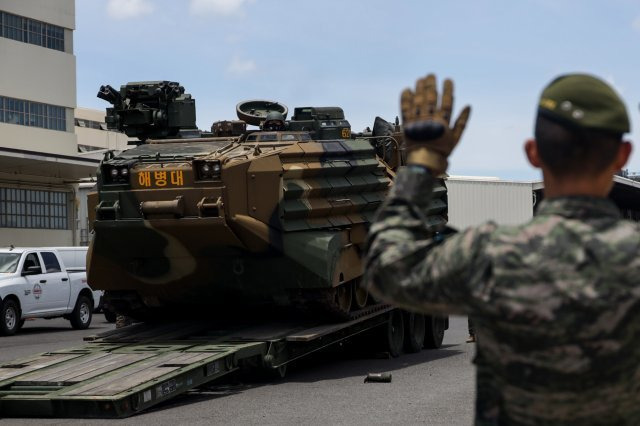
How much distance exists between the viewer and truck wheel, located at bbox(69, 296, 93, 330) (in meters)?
25.5

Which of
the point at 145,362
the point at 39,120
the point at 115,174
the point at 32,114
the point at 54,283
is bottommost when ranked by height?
the point at 145,362

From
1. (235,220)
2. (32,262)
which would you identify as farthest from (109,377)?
(32,262)

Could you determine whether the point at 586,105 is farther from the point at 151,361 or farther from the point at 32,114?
the point at 32,114

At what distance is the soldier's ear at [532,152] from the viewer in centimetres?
317

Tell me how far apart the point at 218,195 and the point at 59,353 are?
251 cm

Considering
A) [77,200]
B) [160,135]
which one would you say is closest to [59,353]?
[160,135]

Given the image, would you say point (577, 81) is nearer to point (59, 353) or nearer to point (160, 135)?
point (59, 353)

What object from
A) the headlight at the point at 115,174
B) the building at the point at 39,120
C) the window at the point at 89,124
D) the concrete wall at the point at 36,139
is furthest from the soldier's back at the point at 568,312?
the window at the point at 89,124

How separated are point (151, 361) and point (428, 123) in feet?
30.9

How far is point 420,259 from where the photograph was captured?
3.15 m

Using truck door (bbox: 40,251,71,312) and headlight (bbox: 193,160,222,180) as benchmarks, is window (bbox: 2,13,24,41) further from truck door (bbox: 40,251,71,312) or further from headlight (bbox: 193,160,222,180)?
headlight (bbox: 193,160,222,180)

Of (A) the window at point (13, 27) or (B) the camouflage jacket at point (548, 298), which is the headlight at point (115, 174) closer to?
(B) the camouflage jacket at point (548, 298)

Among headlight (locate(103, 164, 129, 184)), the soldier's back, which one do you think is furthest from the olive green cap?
headlight (locate(103, 164, 129, 184))

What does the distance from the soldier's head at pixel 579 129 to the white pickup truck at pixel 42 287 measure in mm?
20493
